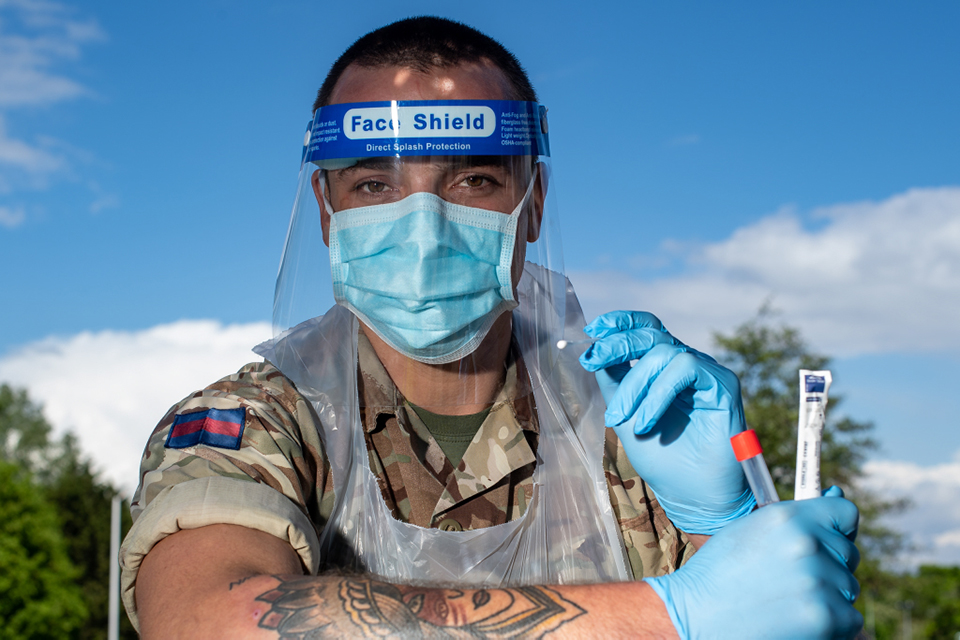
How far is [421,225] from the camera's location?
272cm

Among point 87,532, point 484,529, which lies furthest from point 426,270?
point 87,532

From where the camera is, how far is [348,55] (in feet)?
10.2

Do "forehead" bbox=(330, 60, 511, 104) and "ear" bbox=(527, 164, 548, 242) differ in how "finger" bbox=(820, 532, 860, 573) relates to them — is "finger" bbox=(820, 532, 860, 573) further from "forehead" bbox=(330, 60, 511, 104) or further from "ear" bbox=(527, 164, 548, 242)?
"forehead" bbox=(330, 60, 511, 104)

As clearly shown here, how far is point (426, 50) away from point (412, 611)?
1982mm

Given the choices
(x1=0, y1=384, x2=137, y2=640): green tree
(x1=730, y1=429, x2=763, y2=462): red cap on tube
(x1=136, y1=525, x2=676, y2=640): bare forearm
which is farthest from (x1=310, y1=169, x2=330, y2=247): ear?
(x1=0, y1=384, x2=137, y2=640): green tree

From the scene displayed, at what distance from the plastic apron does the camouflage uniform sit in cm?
6

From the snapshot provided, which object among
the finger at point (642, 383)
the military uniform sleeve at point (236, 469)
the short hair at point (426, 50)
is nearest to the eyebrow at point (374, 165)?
the short hair at point (426, 50)

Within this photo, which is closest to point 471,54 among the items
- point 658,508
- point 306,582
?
point 658,508

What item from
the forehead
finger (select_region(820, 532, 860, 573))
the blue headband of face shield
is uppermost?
the forehead

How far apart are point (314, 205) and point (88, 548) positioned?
34860 millimetres

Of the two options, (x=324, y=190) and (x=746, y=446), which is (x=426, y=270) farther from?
(x=746, y=446)

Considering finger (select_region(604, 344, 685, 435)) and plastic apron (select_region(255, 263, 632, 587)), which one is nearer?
finger (select_region(604, 344, 685, 435))

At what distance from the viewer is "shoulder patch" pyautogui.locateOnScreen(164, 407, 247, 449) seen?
2.28 m

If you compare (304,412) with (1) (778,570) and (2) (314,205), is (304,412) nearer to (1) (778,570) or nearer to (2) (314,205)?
(2) (314,205)
